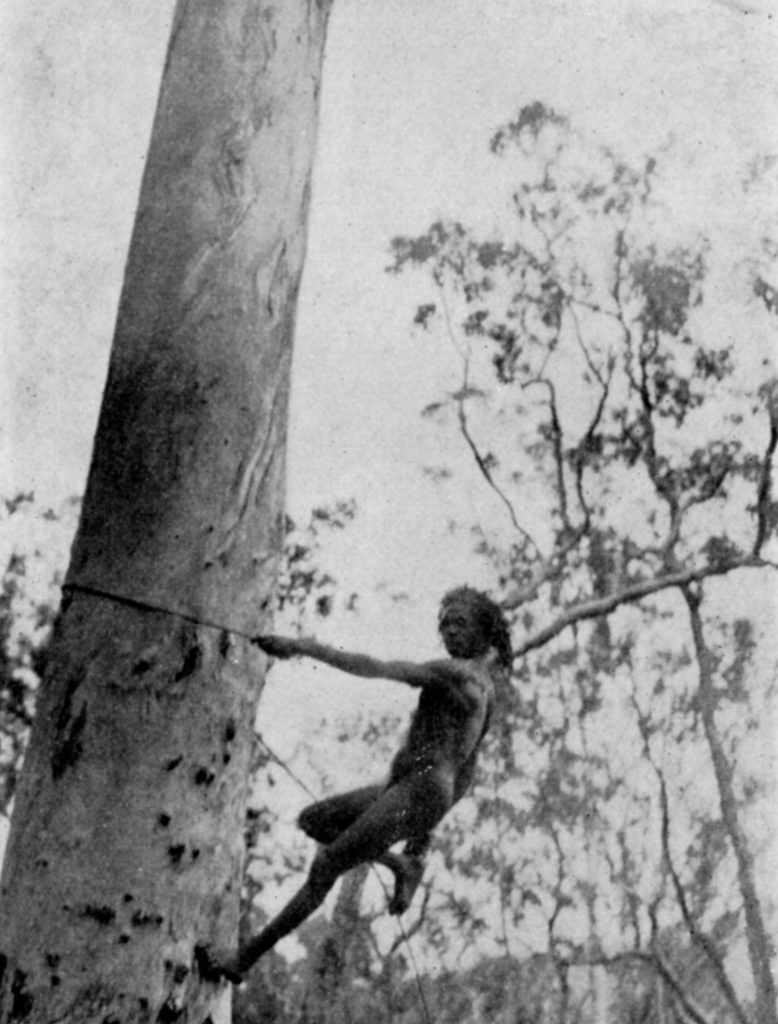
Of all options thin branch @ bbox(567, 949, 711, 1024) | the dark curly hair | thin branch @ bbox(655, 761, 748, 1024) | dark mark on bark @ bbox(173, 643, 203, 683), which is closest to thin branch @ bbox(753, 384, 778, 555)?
thin branch @ bbox(655, 761, 748, 1024)

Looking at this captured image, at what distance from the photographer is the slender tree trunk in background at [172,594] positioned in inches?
62.7

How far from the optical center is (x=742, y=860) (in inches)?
463

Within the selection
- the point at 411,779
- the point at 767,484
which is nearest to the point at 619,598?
the point at 767,484

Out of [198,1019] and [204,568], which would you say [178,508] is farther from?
[198,1019]

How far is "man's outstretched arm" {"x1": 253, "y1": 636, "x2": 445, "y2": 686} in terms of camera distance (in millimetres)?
1873

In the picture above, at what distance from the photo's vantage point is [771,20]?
6633 mm

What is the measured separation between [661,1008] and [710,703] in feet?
16.9

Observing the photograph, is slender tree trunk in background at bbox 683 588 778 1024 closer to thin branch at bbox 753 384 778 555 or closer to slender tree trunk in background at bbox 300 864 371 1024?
thin branch at bbox 753 384 778 555

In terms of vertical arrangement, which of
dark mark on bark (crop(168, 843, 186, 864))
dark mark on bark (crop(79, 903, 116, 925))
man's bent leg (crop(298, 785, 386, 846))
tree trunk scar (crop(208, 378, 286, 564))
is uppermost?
tree trunk scar (crop(208, 378, 286, 564))

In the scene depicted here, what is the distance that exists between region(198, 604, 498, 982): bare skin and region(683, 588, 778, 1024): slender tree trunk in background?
32.4ft

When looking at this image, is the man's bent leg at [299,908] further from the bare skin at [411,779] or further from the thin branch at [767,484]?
the thin branch at [767,484]

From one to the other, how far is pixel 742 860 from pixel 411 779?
414 inches

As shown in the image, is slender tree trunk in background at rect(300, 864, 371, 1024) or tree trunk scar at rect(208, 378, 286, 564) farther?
slender tree trunk in background at rect(300, 864, 371, 1024)

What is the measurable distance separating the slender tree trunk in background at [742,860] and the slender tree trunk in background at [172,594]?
10.6m
